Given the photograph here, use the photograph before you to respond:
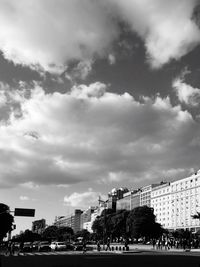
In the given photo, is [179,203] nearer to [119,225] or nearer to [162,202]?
[162,202]

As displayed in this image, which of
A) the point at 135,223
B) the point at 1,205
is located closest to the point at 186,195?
the point at 135,223

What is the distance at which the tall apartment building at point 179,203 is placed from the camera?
511 feet

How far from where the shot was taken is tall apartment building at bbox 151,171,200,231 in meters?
156

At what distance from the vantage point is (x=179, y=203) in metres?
167

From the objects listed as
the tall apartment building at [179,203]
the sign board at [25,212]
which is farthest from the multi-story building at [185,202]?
the sign board at [25,212]

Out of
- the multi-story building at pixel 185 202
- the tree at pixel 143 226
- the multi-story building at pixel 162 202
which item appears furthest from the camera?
the multi-story building at pixel 162 202

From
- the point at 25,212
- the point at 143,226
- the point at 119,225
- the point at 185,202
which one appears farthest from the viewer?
the point at 185,202

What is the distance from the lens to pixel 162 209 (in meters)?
182
